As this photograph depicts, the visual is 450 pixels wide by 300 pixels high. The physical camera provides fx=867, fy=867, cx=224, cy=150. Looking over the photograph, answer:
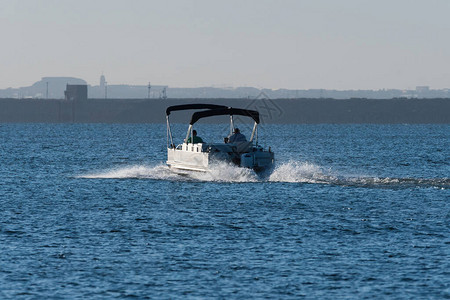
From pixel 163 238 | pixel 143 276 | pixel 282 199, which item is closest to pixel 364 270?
pixel 143 276

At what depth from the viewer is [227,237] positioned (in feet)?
87.1

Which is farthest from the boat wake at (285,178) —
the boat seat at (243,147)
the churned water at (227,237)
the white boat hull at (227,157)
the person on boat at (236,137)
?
the person on boat at (236,137)

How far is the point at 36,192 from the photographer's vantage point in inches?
1651

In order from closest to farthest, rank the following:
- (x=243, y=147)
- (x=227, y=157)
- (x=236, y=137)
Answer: (x=227, y=157), (x=243, y=147), (x=236, y=137)

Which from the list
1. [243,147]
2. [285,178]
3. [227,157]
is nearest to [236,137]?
[243,147]

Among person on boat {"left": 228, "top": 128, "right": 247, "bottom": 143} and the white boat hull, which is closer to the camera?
the white boat hull

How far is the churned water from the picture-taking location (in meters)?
20.0

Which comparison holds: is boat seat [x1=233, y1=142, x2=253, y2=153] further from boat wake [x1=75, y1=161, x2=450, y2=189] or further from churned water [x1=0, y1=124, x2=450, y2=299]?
churned water [x1=0, y1=124, x2=450, y2=299]

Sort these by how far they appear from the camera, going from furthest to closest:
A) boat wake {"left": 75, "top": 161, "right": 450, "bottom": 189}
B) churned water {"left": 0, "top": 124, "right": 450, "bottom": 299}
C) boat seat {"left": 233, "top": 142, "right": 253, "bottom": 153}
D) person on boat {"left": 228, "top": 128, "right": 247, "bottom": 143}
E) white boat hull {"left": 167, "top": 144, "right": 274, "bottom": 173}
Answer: person on boat {"left": 228, "top": 128, "right": 247, "bottom": 143}, boat wake {"left": 75, "top": 161, "right": 450, "bottom": 189}, boat seat {"left": 233, "top": 142, "right": 253, "bottom": 153}, white boat hull {"left": 167, "top": 144, "right": 274, "bottom": 173}, churned water {"left": 0, "top": 124, "right": 450, "bottom": 299}

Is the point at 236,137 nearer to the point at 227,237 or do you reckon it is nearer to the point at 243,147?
the point at 243,147

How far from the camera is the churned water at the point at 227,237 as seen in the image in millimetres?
20016

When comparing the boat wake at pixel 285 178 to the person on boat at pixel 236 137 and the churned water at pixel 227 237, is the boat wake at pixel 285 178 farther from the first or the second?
the person on boat at pixel 236 137

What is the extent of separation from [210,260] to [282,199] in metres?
14.4

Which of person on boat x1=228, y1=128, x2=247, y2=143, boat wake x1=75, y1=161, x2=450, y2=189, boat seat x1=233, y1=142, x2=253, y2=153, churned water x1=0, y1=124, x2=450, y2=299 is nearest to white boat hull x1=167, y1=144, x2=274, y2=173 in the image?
boat seat x1=233, y1=142, x2=253, y2=153
